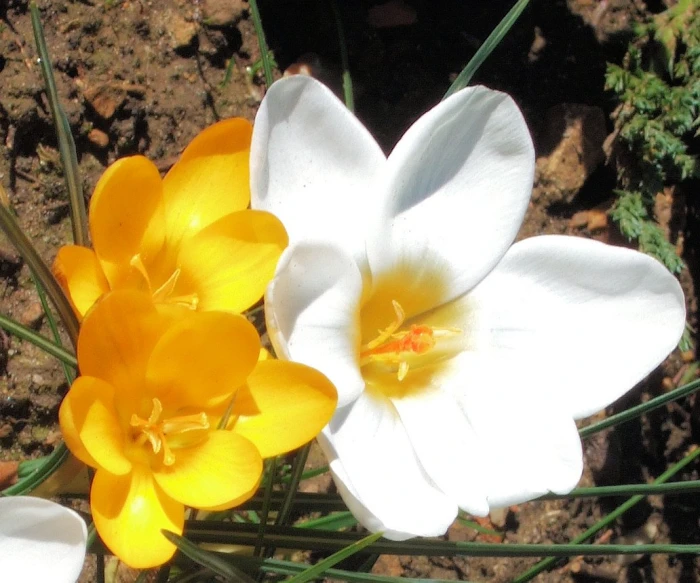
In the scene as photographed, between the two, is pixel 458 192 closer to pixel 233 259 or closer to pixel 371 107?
pixel 233 259

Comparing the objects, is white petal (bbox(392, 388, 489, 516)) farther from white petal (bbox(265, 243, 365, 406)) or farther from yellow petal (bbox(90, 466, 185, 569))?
yellow petal (bbox(90, 466, 185, 569))

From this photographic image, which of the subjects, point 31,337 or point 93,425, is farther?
point 31,337

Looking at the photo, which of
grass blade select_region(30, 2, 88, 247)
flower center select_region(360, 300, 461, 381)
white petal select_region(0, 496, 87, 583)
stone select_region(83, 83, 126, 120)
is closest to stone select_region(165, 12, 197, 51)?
stone select_region(83, 83, 126, 120)

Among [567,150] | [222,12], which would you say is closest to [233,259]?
[222,12]

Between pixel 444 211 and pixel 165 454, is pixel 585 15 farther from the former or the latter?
pixel 165 454

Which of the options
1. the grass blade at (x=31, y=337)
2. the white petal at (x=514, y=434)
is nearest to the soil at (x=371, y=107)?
the grass blade at (x=31, y=337)
